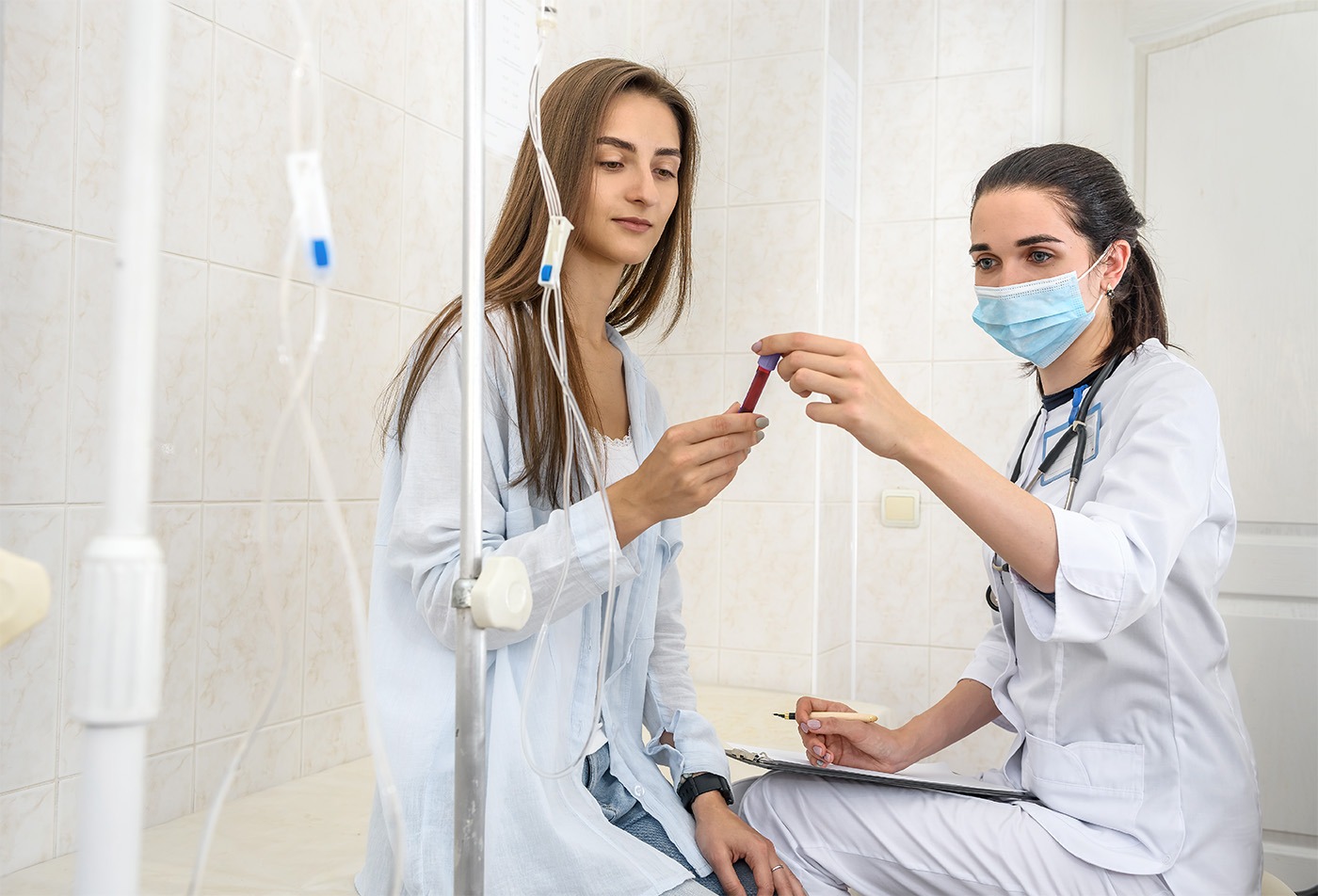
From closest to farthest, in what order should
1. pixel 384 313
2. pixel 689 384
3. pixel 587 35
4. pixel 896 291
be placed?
pixel 384 313 < pixel 587 35 < pixel 689 384 < pixel 896 291

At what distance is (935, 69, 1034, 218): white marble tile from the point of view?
2.59m

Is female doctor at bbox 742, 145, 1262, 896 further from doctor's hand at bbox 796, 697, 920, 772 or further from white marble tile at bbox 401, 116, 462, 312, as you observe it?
white marble tile at bbox 401, 116, 462, 312

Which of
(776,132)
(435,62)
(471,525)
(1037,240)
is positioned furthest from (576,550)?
(776,132)

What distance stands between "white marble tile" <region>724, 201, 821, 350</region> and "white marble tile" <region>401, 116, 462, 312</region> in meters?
0.81

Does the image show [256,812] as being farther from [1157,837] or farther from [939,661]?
→ [939,661]

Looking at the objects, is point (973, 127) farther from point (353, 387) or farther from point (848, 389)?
point (848, 389)

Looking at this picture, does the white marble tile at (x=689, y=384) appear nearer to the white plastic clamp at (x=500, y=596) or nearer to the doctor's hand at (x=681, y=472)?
the doctor's hand at (x=681, y=472)

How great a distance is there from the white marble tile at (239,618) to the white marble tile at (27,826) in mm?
218

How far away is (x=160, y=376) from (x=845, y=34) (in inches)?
77.1

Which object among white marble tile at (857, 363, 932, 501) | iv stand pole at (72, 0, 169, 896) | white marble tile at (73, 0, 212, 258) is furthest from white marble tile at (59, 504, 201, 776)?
white marble tile at (857, 363, 932, 501)

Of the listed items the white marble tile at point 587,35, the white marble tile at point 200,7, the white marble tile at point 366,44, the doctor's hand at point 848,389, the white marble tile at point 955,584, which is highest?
the white marble tile at point 587,35

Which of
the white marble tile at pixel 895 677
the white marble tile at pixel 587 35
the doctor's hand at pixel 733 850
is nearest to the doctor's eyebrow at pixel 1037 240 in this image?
the doctor's hand at pixel 733 850

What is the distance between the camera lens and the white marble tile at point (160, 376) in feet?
3.99

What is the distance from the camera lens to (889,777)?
1267mm
